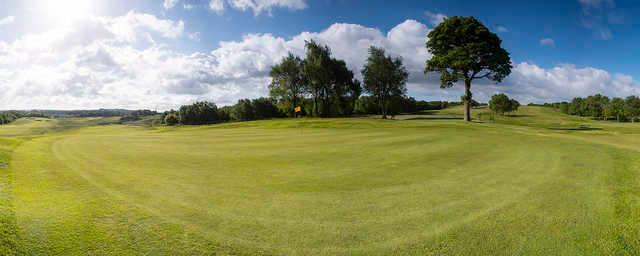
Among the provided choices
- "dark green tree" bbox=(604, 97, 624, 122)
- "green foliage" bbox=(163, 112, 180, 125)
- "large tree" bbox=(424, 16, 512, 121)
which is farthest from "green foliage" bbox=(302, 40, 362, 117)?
"dark green tree" bbox=(604, 97, 624, 122)

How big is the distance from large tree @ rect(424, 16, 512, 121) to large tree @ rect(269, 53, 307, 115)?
1028 inches

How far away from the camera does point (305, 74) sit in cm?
5294

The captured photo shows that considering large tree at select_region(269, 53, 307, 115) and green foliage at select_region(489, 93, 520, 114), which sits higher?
large tree at select_region(269, 53, 307, 115)

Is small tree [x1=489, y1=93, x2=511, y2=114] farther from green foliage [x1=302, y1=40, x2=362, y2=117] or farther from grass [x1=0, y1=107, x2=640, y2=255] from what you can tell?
grass [x1=0, y1=107, x2=640, y2=255]

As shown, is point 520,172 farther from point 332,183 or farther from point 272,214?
point 272,214

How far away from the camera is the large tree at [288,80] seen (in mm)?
54875

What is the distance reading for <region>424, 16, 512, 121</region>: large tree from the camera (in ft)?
105

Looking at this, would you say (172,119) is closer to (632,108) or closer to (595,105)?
(632,108)

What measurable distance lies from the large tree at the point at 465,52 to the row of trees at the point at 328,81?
1408 cm

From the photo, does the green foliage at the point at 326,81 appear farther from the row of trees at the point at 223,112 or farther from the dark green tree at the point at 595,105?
the dark green tree at the point at 595,105

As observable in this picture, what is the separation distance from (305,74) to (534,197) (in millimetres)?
48491

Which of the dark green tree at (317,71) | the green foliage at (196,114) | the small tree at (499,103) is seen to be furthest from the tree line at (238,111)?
the dark green tree at (317,71)

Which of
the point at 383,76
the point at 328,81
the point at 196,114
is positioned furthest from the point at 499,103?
the point at 196,114

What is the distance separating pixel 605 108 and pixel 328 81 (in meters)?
99.2
